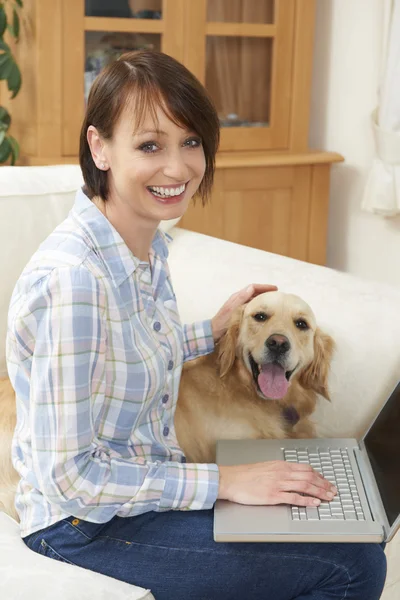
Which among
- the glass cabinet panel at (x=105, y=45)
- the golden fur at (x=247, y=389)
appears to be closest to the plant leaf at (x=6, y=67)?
the glass cabinet panel at (x=105, y=45)

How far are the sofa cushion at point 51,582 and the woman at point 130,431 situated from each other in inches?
1.5

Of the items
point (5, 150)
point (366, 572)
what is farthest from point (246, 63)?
point (366, 572)

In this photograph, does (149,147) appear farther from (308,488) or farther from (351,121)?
(351,121)

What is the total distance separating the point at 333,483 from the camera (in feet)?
4.11

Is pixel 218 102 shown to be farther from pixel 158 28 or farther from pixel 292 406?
pixel 292 406

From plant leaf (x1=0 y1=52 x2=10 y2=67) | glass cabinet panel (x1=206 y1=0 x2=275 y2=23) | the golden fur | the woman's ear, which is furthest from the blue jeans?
glass cabinet panel (x1=206 y1=0 x2=275 y2=23)

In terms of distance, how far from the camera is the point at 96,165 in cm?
120

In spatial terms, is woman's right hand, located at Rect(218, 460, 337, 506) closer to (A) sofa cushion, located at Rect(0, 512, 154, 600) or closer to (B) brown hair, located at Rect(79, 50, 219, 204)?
(A) sofa cushion, located at Rect(0, 512, 154, 600)

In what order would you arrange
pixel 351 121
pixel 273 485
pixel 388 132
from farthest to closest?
pixel 351 121
pixel 388 132
pixel 273 485

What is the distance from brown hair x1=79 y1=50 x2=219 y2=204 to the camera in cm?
114

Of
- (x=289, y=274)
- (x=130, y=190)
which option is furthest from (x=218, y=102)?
(x=130, y=190)

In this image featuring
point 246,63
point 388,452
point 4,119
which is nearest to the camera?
point 388,452

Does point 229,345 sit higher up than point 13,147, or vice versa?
point 13,147

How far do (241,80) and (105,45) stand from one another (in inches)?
21.5
